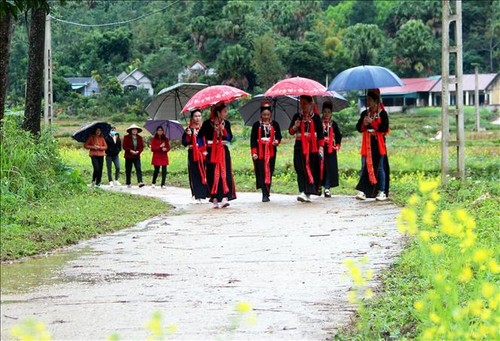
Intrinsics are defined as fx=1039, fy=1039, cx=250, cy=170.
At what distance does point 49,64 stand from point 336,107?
11222 mm

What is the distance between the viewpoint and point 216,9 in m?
79.4

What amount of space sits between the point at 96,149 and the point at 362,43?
195 feet

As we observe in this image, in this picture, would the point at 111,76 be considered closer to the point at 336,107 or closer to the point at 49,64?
the point at 49,64

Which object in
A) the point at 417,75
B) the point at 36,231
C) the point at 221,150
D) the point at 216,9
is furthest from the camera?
the point at 417,75


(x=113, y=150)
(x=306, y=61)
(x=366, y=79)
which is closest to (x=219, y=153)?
(x=366, y=79)

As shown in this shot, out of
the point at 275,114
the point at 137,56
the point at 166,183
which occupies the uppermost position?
the point at 137,56

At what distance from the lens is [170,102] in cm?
2362

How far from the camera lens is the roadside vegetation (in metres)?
5.84

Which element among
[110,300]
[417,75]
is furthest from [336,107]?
[417,75]

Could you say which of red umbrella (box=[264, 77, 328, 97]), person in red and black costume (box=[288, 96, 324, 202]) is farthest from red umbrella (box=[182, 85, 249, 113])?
person in red and black costume (box=[288, 96, 324, 202])

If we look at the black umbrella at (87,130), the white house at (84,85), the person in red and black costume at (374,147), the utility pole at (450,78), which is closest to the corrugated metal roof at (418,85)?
the white house at (84,85)

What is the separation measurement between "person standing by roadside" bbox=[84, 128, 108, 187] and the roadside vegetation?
281 centimetres

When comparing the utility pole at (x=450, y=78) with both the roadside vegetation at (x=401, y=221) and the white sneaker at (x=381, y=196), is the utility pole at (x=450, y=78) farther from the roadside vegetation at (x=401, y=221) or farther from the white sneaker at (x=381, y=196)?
the white sneaker at (x=381, y=196)

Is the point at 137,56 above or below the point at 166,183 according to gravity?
above
